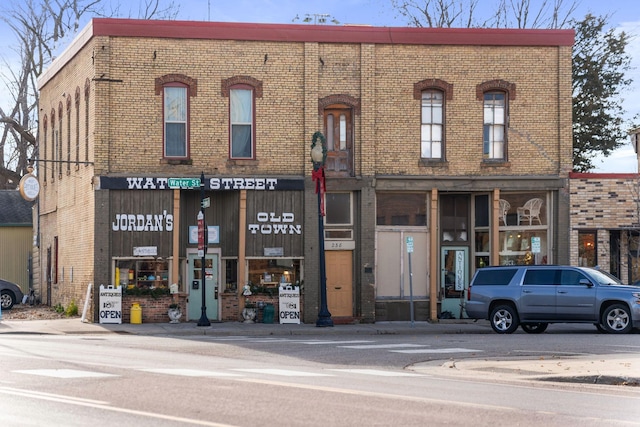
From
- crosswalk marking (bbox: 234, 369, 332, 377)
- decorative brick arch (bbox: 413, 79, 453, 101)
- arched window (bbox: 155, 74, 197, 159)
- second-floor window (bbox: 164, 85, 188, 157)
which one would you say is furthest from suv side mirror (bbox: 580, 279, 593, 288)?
crosswalk marking (bbox: 234, 369, 332, 377)

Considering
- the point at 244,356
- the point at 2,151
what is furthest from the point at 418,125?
the point at 2,151

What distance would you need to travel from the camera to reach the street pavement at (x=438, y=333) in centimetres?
1688

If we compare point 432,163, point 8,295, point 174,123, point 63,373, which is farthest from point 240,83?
point 63,373

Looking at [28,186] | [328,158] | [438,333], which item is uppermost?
[328,158]

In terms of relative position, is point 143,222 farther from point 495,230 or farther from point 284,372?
point 284,372

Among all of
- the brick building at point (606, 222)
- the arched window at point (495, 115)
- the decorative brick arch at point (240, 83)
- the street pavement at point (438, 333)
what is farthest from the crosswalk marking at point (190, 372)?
the brick building at point (606, 222)

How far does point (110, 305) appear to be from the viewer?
1258 inches

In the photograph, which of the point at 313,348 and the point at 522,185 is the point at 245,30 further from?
the point at 313,348

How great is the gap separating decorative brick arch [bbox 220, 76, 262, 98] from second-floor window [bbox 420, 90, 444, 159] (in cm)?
507

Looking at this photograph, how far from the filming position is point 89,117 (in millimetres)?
33500

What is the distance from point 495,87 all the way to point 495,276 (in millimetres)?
7590

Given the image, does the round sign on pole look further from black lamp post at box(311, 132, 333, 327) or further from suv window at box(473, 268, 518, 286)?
suv window at box(473, 268, 518, 286)

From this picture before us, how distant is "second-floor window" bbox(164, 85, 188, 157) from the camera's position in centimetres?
3297

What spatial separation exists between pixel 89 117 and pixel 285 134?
583 cm
